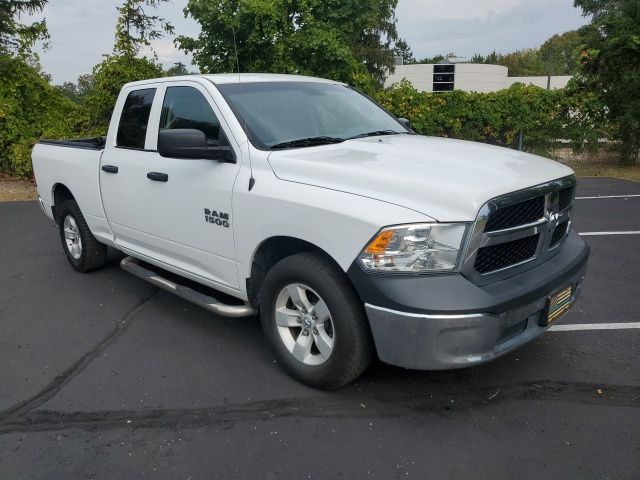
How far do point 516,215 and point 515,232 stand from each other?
0.10m

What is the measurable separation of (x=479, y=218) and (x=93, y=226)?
403cm

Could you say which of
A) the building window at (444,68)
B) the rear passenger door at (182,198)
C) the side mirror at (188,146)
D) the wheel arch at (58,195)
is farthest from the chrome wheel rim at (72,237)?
the building window at (444,68)

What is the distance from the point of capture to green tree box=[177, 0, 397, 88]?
11750 mm

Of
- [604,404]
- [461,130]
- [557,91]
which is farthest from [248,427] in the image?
[557,91]

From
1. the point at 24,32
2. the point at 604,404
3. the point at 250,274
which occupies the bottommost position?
the point at 604,404

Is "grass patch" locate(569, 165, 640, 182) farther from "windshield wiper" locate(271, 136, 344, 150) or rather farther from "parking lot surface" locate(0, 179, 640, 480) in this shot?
"windshield wiper" locate(271, 136, 344, 150)

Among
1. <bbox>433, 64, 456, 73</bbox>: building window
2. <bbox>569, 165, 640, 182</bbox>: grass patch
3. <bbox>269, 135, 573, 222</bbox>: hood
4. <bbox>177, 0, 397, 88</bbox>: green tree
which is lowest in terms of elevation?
<bbox>569, 165, 640, 182</bbox>: grass patch

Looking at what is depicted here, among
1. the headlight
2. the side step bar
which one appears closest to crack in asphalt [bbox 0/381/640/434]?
the side step bar

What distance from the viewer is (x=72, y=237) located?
6078 mm

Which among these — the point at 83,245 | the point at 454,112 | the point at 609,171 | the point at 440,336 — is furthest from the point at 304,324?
the point at 609,171

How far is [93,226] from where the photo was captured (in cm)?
552

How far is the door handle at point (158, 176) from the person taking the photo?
166 inches

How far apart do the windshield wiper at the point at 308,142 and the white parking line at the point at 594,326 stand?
2.21 m

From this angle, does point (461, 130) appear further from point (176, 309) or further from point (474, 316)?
point (474, 316)
